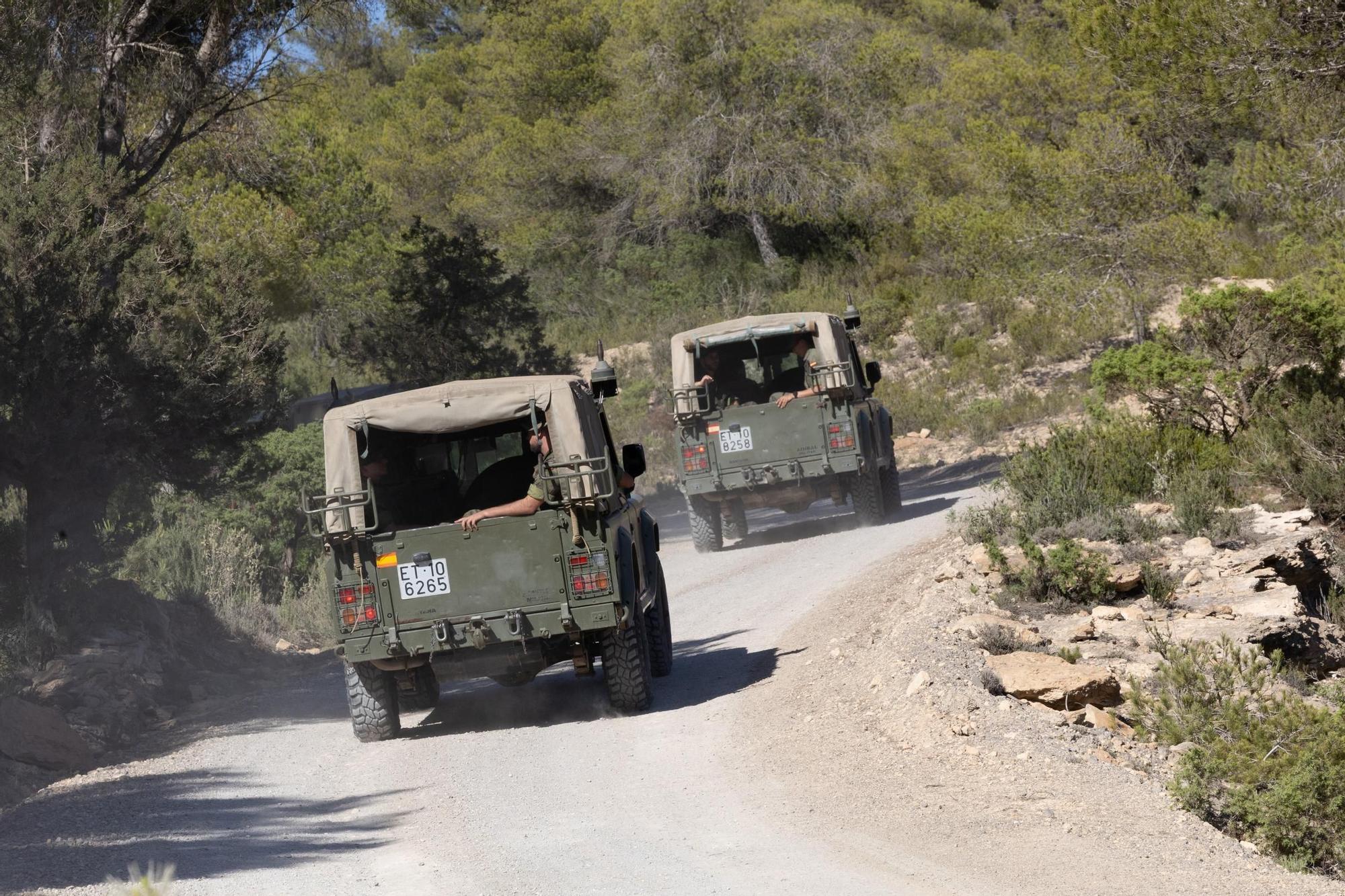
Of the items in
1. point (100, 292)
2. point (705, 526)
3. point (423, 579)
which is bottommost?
point (705, 526)

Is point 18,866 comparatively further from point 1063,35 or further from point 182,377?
point 1063,35

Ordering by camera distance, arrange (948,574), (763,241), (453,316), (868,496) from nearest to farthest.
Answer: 1. (948,574)
2. (868,496)
3. (453,316)
4. (763,241)

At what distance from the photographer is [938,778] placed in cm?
726

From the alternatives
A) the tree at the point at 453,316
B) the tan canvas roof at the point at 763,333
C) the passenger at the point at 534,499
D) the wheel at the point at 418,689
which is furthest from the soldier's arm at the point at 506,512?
the tree at the point at 453,316

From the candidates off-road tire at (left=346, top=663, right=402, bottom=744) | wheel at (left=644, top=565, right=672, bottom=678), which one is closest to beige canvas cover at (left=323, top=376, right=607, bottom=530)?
off-road tire at (left=346, top=663, right=402, bottom=744)

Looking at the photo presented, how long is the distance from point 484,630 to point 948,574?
14.2 feet

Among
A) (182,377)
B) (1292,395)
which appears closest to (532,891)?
(182,377)

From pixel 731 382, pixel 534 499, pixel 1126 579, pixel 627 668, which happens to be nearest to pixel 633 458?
pixel 534 499

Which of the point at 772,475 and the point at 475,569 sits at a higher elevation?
the point at 772,475

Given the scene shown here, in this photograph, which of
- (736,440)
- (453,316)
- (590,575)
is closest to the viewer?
(590,575)

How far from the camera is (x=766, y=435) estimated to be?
17.4 metres

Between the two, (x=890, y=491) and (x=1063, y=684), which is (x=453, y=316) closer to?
(x=890, y=491)

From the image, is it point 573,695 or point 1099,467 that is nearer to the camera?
point 573,695

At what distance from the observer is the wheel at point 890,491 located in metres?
18.5
